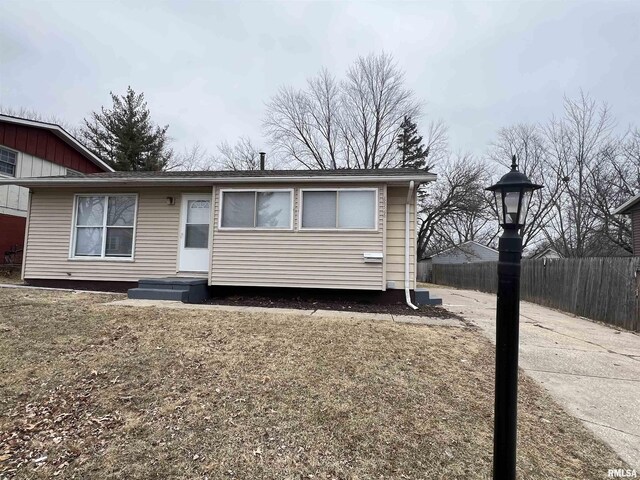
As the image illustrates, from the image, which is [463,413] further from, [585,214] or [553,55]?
[585,214]

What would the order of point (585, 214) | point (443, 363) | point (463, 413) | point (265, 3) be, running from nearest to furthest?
point (463, 413) < point (443, 363) < point (265, 3) < point (585, 214)

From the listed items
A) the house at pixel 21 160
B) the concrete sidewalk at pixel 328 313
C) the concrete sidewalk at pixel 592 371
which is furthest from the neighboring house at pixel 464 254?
the house at pixel 21 160

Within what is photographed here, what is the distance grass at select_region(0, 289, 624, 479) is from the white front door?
344 cm

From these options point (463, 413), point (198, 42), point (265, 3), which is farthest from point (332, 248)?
point (198, 42)

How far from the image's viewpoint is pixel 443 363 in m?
4.03

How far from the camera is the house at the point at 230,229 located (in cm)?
730

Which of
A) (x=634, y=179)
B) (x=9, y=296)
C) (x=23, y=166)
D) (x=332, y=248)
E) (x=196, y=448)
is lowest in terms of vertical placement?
(x=196, y=448)

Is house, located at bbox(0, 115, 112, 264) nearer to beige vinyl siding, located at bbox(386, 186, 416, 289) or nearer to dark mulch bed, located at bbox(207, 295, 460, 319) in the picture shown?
dark mulch bed, located at bbox(207, 295, 460, 319)

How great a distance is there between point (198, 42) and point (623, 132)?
24.5 meters

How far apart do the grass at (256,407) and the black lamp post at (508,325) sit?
52 cm

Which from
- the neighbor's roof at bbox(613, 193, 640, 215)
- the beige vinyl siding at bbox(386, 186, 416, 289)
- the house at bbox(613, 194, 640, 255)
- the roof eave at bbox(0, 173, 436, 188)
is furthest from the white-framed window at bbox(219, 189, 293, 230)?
the house at bbox(613, 194, 640, 255)

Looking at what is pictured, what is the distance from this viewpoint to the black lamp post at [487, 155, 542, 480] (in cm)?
189

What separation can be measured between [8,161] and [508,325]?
53.9 ft

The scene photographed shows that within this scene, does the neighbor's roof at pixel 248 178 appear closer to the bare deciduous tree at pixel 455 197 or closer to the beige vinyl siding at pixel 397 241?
the beige vinyl siding at pixel 397 241
